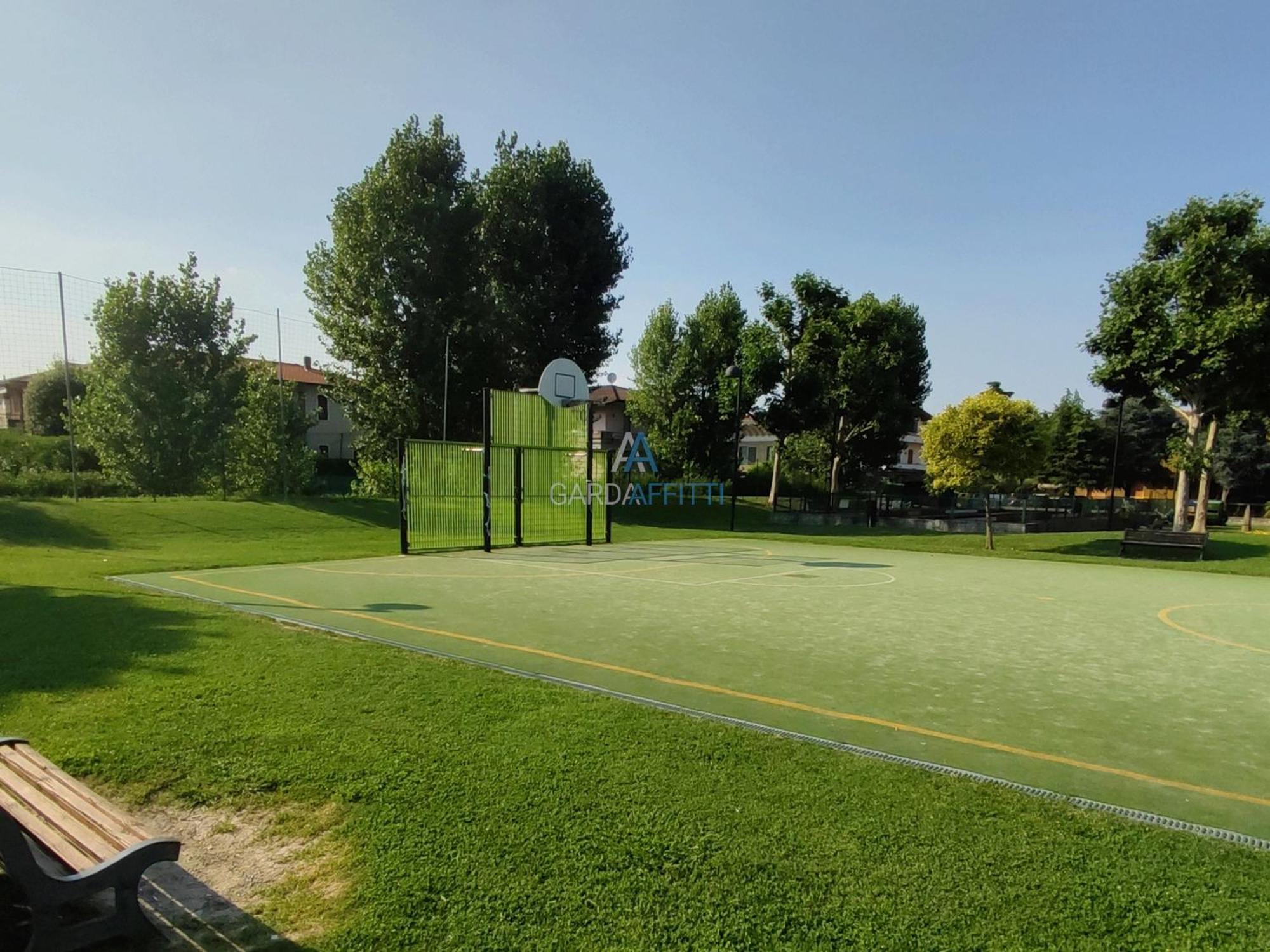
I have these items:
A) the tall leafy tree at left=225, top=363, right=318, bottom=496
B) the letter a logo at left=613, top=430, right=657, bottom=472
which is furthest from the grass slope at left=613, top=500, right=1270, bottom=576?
the tall leafy tree at left=225, top=363, right=318, bottom=496

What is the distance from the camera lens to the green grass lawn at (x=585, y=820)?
2492 millimetres

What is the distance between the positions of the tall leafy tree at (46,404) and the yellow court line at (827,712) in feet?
96.5

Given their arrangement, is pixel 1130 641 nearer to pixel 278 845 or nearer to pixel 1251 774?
pixel 1251 774

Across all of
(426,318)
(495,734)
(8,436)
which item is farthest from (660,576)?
(8,436)

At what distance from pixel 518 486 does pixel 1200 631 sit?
12487 mm

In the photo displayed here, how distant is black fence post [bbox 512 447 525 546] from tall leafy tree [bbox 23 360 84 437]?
74.7ft

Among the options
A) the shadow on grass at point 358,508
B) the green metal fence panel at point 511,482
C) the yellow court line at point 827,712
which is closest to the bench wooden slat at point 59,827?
the yellow court line at point 827,712

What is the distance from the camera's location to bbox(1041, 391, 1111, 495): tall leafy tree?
4234 centimetres

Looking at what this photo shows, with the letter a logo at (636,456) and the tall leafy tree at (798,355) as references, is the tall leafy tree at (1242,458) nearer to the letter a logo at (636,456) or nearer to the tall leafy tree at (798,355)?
the tall leafy tree at (798,355)

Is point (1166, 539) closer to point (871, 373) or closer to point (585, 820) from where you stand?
point (871, 373)

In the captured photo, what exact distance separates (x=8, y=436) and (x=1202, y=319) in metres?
34.4

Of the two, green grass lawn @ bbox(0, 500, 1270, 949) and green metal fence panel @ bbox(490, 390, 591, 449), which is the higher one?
green metal fence panel @ bbox(490, 390, 591, 449)

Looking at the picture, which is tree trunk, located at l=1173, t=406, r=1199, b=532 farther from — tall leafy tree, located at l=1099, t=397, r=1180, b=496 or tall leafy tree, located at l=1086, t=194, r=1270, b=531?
tall leafy tree, located at l=1099, t=397, r=1180, b=496

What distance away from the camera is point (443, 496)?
15.7 m
